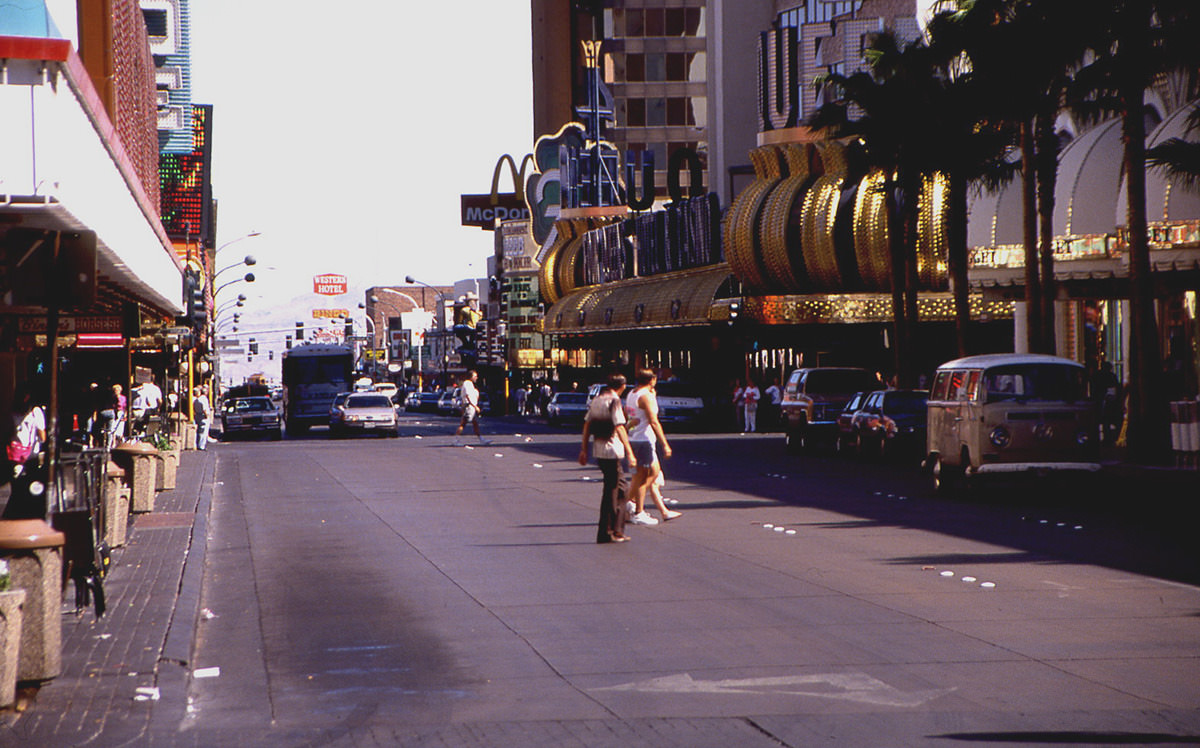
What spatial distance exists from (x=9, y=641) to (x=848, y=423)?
28249 mm

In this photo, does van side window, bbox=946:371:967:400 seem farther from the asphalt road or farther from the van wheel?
the van wheel

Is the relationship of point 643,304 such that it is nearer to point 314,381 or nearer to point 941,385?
point 314,381

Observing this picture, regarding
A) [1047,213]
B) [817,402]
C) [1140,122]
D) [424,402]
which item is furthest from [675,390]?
[424,402]

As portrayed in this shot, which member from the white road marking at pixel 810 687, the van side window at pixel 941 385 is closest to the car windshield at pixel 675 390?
the van side window at pixel 941 385

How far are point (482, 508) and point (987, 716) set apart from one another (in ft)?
47.1

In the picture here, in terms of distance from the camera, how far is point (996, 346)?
194 ft

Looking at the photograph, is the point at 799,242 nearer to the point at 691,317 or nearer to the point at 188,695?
the point at 691,317

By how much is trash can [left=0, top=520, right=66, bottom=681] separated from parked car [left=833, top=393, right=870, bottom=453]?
2696 centimetres

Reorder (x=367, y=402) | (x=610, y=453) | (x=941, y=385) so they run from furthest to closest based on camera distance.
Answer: (x=367, y=402) < (x=941, y=385) < (x=610, y=453)

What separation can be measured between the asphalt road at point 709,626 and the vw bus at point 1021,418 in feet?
2.25

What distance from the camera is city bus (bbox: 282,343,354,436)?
62.2m

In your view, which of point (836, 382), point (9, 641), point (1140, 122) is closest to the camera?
point (9, 641)

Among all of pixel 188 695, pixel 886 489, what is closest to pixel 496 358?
pixel 886 489

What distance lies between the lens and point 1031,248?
3384 centimetres
